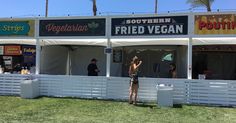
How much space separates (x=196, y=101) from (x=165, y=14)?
12.0 feet

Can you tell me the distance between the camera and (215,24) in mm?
17469

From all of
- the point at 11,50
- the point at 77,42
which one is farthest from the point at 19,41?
the point at 77,42

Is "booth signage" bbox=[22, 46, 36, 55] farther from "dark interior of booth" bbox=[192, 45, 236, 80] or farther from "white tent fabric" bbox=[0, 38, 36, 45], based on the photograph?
"dark interior of booth" bbox=[192, 45, 236, 80]

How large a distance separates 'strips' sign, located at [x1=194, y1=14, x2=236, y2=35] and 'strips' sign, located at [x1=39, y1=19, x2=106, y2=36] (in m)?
3.91

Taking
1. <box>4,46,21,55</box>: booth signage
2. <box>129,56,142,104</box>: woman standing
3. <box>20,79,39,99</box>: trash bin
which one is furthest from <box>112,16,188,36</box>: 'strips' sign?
<box>4,46,21,55</box>: booth signage

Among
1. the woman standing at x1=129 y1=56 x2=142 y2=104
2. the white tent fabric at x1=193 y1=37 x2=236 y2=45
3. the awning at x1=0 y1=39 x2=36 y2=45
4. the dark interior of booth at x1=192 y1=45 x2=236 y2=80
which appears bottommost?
the woman standing at x1=129 y1=56 x2=142 y2=104

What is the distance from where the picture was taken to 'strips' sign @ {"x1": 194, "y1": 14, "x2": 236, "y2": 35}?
56.9ft

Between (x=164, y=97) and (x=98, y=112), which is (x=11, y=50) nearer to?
(x=98, y=112)

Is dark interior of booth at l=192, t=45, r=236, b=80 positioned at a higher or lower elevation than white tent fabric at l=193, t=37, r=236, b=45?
lower

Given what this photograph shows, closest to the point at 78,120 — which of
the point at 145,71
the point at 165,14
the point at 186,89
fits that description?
the point at 186,89

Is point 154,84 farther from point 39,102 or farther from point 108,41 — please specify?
point 39,102

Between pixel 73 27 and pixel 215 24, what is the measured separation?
19.4 ft

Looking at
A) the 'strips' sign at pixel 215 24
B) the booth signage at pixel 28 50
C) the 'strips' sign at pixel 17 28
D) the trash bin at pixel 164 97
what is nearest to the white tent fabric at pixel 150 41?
the 'strips' sign at pixel 215 24

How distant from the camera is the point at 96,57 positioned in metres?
21.7
